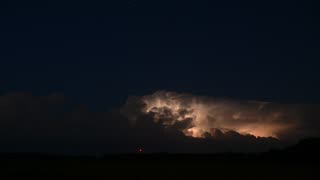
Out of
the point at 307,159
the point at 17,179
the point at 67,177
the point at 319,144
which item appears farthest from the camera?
the point at 319,144

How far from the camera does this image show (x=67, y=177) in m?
65.3

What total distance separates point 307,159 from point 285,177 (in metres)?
58.5

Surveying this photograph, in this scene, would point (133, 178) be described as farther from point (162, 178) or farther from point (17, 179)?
point (17, 179)

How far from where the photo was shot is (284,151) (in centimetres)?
13762

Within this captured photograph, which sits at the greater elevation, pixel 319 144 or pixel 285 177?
pixel 319 144

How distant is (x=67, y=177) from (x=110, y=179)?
6773 mm

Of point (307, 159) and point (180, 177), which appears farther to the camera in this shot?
point (307, 159)

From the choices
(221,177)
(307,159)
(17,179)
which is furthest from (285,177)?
(307,159)

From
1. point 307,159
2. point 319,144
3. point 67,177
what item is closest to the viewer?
point 67,177

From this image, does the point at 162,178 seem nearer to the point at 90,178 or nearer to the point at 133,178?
the point at 133,178

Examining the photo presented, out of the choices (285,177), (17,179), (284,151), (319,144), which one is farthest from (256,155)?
Answer: (17,179)

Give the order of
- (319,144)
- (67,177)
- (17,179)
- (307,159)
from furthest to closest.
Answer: (319,144)
(307,159)
(67,177)
(17,179)

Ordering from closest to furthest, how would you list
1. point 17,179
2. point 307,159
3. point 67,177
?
point 17,179, point 67,177, point 307,159

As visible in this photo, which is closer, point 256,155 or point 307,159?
point 307,159
